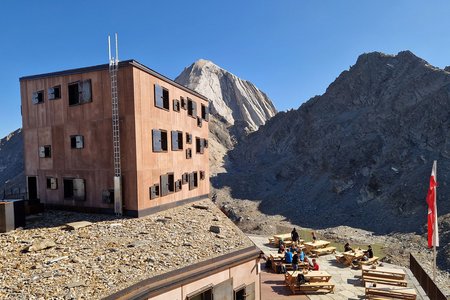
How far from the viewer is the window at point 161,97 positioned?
744 inches

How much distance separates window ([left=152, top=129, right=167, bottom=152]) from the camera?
60.4 feet

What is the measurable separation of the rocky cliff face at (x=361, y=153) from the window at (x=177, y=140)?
101 feet

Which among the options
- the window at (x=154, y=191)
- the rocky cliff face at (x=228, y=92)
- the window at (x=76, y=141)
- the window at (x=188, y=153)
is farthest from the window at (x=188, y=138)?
the rocky cliff face at (x=228, y=92)

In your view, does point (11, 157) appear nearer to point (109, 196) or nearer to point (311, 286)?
point (109, 196)

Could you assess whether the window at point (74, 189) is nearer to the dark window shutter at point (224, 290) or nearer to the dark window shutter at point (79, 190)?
the dark window shutter at point (79, 190)

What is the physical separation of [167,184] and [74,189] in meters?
5.82

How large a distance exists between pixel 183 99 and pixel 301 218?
3332 cm

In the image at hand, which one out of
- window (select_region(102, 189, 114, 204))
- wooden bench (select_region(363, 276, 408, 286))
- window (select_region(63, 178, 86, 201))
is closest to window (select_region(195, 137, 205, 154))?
window (select_region(102, 189, 114, 204))

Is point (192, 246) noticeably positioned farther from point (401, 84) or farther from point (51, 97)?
point (401, 84)

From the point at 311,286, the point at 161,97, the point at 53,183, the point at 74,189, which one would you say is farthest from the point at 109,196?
the point at 311,286

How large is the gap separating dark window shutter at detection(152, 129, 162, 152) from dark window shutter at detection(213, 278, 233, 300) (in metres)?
9.40

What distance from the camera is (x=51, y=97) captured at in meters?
18.9

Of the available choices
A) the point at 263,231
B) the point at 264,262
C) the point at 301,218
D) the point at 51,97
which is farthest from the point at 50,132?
the point at 301,218

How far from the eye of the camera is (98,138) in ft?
57.7
